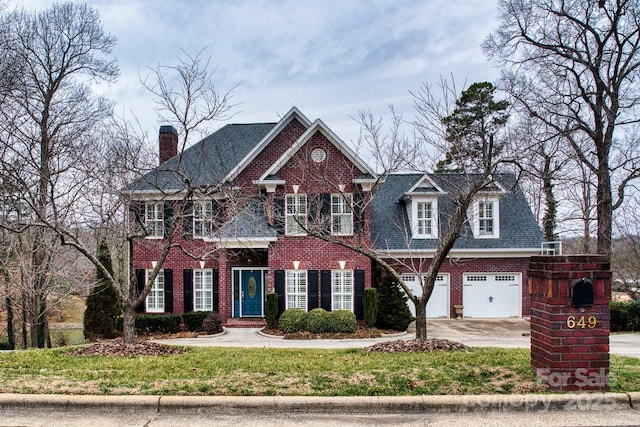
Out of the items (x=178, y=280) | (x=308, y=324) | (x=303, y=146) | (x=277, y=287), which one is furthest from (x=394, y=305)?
(x=178, y=280)

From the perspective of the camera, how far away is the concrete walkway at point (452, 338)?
16.1 metres

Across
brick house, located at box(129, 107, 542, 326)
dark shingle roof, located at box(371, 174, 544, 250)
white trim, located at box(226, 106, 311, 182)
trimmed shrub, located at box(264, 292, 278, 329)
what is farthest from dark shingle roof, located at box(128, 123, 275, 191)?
dark shingle roof, located at box(371, 174, 544, 250)

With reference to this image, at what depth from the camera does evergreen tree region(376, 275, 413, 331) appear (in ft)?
65.0

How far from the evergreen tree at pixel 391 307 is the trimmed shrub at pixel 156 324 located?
8.13 meters

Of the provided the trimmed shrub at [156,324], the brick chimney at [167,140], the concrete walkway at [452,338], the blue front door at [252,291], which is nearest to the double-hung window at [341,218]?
the blue front door at [252,291]

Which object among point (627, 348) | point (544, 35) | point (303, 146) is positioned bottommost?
point (627, 348)

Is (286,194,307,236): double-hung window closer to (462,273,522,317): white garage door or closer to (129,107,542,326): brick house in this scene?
(129,107,542,326): brick house

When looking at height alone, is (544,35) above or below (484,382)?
above

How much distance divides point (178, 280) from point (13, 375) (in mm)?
15892

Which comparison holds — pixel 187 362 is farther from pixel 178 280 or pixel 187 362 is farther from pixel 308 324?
pixel 178 280

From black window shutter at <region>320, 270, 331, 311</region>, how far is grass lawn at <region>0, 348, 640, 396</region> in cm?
1285

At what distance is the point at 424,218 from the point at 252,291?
27.8 feet

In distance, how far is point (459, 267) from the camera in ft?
76.7

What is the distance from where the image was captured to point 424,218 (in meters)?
23.5
